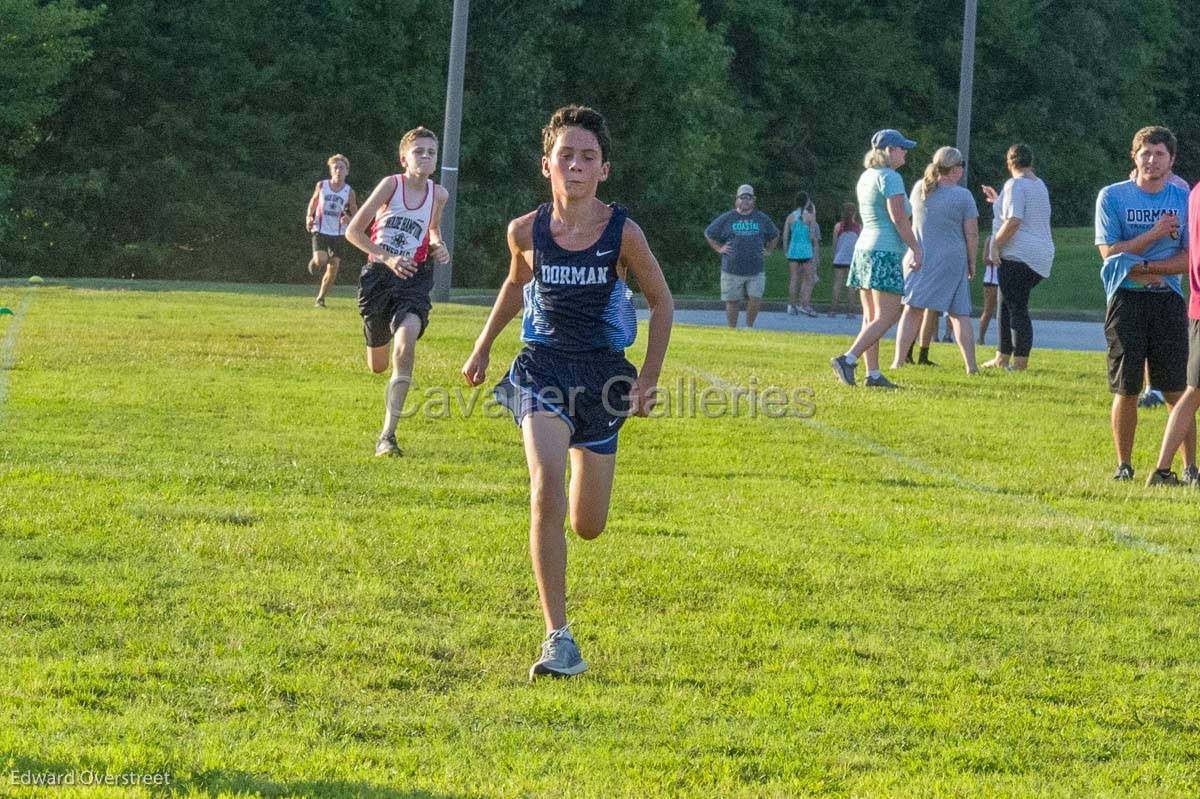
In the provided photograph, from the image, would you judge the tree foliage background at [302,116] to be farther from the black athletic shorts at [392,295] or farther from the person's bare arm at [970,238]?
the black athletic shorts at [392,295]

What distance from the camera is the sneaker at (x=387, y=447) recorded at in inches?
419

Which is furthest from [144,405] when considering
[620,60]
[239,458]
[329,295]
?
[620,60]

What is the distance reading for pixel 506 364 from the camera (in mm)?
16672

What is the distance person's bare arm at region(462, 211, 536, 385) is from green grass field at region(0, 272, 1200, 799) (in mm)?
936

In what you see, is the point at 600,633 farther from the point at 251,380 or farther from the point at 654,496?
the point at 251,380

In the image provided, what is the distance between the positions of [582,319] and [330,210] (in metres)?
18.6

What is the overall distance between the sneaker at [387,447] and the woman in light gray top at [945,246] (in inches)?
268

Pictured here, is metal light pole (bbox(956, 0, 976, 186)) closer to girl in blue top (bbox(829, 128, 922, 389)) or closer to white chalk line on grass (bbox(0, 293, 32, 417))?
girl in blue top (bbox(829, 128, 922, 389))

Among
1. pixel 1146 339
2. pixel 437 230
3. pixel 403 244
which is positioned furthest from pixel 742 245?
pixel 1146 339

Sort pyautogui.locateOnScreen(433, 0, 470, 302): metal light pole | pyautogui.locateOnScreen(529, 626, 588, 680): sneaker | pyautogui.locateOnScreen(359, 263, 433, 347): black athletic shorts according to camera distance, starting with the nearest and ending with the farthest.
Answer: pyautogui.locateOnScreen(529, 626, 588, 680): sneaker < pyautogui.locateOnScreen(359, 263, 433, 347): black athletic shorts < pyautogui.locateOnScreen(433, 0, 470, 302): metal light pole

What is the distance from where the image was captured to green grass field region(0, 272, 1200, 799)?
4.77 m

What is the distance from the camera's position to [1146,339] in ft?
34.3

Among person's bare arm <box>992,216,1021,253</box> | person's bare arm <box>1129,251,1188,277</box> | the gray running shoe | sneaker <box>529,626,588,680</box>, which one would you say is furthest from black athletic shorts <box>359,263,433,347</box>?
person's bare arm <box>992,216,1021,253</box>

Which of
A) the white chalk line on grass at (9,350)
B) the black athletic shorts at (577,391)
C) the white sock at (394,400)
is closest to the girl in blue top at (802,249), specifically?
the white chalk line on grass at (9,350)
